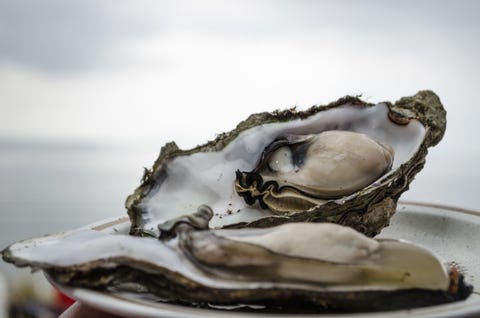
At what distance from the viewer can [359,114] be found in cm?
128

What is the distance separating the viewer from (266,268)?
691 millimetres

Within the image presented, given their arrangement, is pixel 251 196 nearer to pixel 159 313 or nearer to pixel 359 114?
pixel 359 114

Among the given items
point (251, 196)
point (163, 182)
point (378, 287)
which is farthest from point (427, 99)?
point (378, 287)

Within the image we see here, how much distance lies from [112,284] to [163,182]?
1.44ft

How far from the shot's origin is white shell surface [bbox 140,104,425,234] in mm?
1092

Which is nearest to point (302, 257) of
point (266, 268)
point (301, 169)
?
point (266, 268)

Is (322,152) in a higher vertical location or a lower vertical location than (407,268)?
higher

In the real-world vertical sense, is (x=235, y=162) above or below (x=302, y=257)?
above

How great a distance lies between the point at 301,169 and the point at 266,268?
0.46 meters

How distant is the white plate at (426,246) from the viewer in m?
0.60

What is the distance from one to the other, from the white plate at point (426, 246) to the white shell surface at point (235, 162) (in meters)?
0.11

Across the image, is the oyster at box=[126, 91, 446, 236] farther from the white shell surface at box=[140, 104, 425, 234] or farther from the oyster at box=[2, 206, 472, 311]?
the oyster at box=[2, 206, 472, 311]

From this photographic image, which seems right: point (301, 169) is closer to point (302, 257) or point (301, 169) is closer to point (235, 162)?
point (235, 162)

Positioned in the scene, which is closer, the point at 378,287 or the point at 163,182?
the point at 378,287
